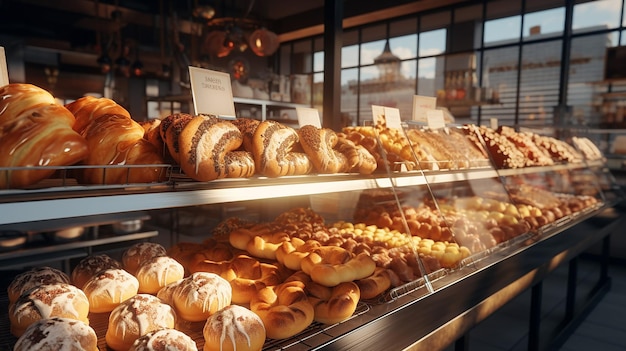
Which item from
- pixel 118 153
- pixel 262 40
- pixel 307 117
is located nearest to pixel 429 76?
pixel 262 40

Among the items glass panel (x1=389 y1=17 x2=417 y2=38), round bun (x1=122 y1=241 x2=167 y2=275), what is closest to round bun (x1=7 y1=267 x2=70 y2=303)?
round bun (x1=122 y1=241 x2=167 y2=275)

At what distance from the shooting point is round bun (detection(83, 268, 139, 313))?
1.28m

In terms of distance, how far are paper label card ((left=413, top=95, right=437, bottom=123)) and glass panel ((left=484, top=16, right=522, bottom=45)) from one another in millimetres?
6852

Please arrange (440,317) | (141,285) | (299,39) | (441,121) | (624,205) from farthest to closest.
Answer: (299,39) → (624,205) → (441,121) → (440,317) → (141,285)

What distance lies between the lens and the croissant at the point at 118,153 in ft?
3.68

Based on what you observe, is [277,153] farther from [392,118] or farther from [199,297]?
[392,118]

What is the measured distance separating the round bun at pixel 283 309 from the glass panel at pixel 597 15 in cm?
846

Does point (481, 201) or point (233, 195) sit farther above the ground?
point (233, 195)

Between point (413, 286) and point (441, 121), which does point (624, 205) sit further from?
point (413, 286)

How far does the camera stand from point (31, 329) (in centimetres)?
98

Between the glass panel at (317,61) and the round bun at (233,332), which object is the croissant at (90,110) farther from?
the glass panel at (317,61)

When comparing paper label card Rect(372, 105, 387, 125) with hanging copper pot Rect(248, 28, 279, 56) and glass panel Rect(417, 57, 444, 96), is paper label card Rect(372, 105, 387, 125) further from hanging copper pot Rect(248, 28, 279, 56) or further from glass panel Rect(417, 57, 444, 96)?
glass panel Rect(417, 57, 444, 96)

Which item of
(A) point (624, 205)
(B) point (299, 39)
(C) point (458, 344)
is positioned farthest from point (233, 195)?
(B) point (299, 39)

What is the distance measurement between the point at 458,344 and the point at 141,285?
1391mm
